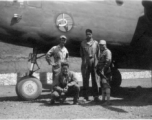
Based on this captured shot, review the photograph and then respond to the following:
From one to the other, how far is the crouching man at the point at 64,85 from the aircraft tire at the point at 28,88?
0.75 meters

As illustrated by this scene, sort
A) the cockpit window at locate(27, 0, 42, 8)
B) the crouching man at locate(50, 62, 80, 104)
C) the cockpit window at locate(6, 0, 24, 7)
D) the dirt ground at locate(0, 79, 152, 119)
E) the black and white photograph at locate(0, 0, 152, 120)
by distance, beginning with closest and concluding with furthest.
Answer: the dirt ground at locate(0, 79, 152, 119), the crouching man at locate(50, 62, 80, 104), the black and white photograph at locate(0, 0, 152, 120), the cockpit window at locate(6, 0, 24, 7), the cockpit window at locate(27, 0, 42, 8)

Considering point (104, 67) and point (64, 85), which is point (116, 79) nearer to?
point (104, 67)

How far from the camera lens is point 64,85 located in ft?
21.5

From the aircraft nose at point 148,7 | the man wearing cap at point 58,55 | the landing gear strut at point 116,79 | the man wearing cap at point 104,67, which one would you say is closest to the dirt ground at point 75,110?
the man wearing cap at point 104,67

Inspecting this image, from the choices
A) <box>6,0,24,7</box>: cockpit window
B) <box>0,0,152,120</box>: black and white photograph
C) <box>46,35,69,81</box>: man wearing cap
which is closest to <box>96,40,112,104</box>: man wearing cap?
<box>0,0,152,120</box>: black and white photograph

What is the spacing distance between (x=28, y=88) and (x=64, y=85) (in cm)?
115

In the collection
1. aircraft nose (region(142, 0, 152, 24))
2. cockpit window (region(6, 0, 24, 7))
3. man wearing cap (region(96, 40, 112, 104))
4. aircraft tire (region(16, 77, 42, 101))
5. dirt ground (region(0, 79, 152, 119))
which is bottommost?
dirt ground (region(0, 79, 152, 119))

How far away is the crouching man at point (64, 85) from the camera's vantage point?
254 inches

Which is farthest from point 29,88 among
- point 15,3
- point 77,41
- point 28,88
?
point 15,3

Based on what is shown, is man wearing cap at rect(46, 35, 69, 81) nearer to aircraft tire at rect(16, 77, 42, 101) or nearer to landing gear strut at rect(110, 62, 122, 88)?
aircraft tire at rect(16, 77, 42, 101)

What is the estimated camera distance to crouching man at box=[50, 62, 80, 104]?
254 inches

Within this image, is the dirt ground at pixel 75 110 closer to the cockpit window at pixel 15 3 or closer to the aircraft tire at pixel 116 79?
the cockpit window at pixel 15 3

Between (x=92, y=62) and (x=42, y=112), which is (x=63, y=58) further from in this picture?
(x=42, y=112)

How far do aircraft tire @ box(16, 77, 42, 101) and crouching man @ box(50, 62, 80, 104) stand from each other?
0.75 m
